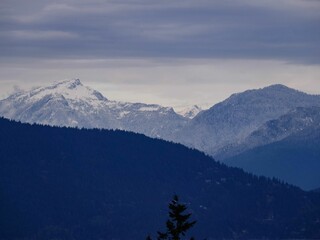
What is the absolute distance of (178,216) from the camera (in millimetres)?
127562

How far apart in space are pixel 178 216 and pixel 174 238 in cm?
211

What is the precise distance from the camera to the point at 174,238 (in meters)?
128
